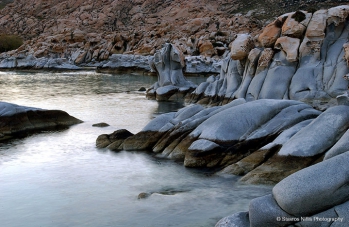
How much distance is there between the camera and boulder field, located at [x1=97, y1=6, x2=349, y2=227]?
21.1ft

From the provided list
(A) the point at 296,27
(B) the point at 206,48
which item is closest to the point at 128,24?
(B) the point at 206,48

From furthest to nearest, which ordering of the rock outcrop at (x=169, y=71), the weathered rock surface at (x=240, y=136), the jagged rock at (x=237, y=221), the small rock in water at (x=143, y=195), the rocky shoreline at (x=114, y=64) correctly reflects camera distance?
the rocky shoreline at (x=114, y=64) → the rock outcrop at (x=169, y=71) → the weathered rock surface at (x=240, y=136) → the small rock in water at (x=143, y=195) → the jagged rock at (x=237, y=221)

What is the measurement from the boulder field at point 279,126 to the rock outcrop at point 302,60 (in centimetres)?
4

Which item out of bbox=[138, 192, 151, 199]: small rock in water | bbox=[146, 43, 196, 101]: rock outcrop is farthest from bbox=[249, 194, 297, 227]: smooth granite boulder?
bbox=[146, 43, 196, 101]: rock outcrop

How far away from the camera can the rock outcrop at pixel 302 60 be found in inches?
757

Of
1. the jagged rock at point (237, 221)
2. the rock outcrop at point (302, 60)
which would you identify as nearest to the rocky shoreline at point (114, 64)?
the rock outcrop at point (302, 60)

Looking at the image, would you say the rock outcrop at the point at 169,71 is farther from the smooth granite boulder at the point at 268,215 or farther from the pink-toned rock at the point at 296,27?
the smooth granite boulder at the point at 268,215

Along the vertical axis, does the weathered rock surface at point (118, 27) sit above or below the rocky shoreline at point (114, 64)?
above

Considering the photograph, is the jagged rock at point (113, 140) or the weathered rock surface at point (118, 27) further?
the weathered rock surface at point (118, 27)

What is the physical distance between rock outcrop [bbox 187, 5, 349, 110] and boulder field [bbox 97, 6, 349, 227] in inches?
1.7

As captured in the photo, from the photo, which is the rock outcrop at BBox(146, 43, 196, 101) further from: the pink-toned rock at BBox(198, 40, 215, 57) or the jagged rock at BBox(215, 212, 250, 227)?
the pink-toned rock at BBox(198, 40, 215, 57)

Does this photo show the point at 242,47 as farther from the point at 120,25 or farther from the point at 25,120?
the point at 120,25

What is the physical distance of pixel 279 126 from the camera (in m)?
11.9

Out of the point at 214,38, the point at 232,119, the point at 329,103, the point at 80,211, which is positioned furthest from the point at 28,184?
the point at 214,38
